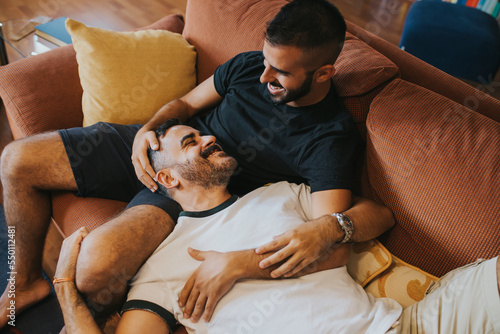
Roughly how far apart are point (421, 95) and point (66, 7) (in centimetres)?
358

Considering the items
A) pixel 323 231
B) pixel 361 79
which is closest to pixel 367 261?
pixel 323 231

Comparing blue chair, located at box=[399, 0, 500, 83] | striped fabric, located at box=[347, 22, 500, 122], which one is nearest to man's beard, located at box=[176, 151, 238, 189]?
striped fabric, located at box=[347, 22, 500, 122]

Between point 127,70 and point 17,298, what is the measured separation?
3.55 feet

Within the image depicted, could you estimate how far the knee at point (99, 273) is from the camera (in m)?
1.17

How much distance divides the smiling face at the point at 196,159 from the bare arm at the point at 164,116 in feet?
0.18

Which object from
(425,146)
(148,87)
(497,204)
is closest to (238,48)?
(148,87)

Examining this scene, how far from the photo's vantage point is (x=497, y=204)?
114cm

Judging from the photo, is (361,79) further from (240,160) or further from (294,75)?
(240,160)

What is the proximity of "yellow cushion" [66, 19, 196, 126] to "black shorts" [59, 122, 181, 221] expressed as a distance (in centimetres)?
16

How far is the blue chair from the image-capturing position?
258 cm

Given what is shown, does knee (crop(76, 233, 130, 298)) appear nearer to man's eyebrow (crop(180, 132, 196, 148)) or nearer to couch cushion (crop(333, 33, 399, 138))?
man's eyebrow (crop(180, 132, 196, 148))

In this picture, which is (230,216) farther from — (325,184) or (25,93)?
(25,93)

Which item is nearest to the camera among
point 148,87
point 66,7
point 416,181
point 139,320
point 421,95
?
point 139,320

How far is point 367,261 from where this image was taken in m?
1.31
